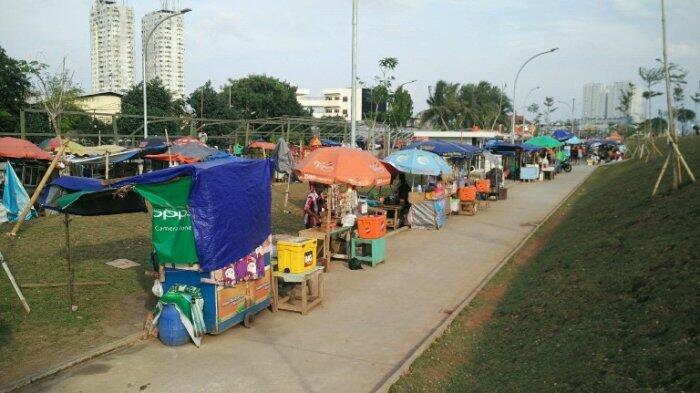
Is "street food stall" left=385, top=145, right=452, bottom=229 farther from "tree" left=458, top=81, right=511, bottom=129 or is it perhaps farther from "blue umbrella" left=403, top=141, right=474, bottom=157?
"tree" left=458, top=81, right=511, bottom=129

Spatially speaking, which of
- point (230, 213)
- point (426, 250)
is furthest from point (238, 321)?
point (426, 250)

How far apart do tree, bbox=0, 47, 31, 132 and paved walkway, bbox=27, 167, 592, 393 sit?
1278 inches

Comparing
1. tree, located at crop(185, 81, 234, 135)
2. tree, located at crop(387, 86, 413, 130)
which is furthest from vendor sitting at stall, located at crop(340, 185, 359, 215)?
tree, located at crop(185, 81, 234, 135)

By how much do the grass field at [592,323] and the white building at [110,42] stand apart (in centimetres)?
10596

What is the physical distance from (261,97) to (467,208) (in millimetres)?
50953

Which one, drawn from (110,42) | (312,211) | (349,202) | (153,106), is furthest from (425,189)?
(110,42)

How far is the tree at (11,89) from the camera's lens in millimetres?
35062

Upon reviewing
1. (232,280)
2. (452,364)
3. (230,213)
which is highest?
(230,213)

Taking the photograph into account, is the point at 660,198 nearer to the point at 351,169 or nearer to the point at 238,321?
the point at 351,169

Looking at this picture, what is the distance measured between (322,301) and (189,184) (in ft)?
11.4

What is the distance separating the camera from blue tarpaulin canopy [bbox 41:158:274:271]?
734 centimetres

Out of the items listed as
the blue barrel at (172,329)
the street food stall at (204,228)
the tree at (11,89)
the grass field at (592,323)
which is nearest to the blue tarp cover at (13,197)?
the street food stall at (204,228)

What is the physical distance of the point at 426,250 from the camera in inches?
554

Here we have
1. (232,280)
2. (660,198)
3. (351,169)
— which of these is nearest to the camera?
(232,280)
